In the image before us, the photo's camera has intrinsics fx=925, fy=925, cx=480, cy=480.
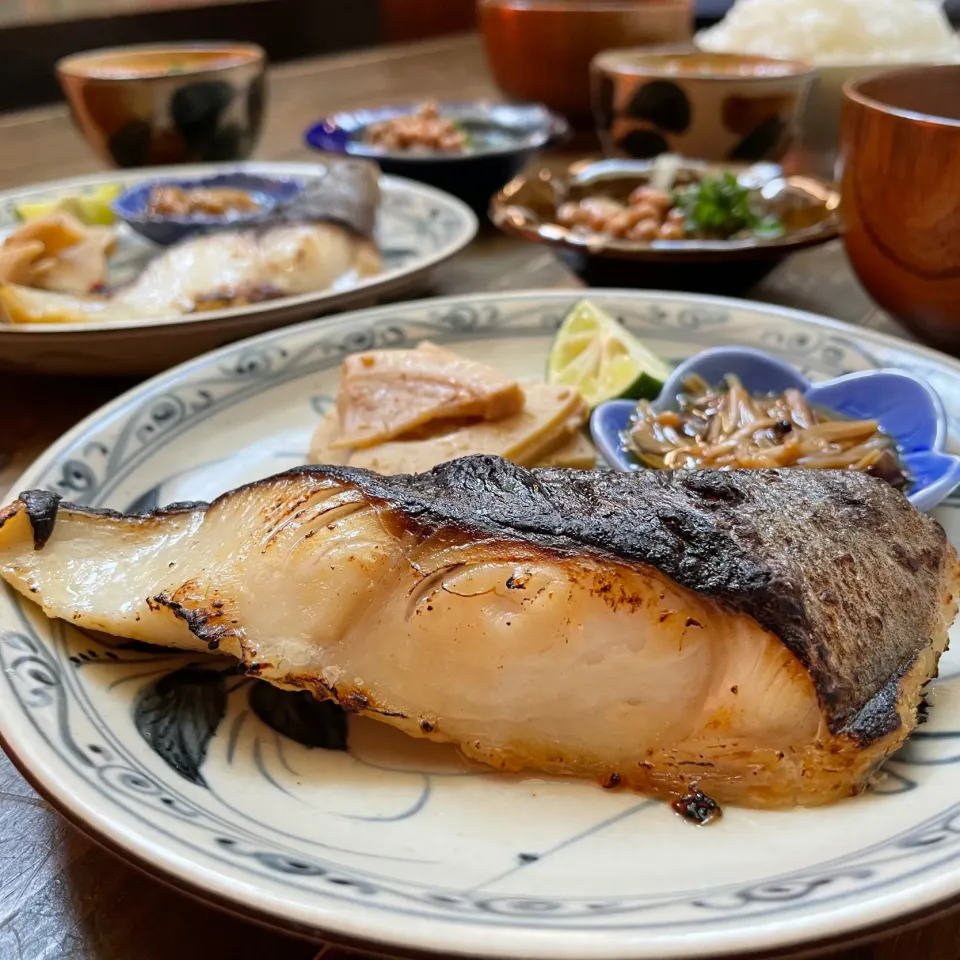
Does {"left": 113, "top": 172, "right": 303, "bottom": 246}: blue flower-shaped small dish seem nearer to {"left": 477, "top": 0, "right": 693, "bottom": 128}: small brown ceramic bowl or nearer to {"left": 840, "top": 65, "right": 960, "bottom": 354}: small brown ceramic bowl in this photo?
{"left": 477, "top": 0, "right": 693, "bottom": 128}: small brown ceramic bowl

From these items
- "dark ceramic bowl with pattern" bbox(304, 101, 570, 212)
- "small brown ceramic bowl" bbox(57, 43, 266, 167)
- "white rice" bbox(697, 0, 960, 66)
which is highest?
"white rice" bbox(697, 0, 960, 66)

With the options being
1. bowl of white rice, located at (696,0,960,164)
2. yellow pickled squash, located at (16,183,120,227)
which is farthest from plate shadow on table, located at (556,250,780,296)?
yellow pickled squash, located at (16,183,120,227)

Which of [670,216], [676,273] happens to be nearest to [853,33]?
[670,216]

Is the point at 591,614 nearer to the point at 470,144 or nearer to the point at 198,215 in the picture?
the point at 198,215

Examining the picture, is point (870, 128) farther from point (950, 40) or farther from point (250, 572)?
point (950, 40)

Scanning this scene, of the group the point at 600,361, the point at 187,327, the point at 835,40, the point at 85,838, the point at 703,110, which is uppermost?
the point at 835,40

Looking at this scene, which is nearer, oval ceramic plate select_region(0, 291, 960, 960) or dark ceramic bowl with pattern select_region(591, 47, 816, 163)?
oval ceramic plate select_region(0, 291, 960, 960)

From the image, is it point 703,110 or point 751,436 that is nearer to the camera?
point 751,436
